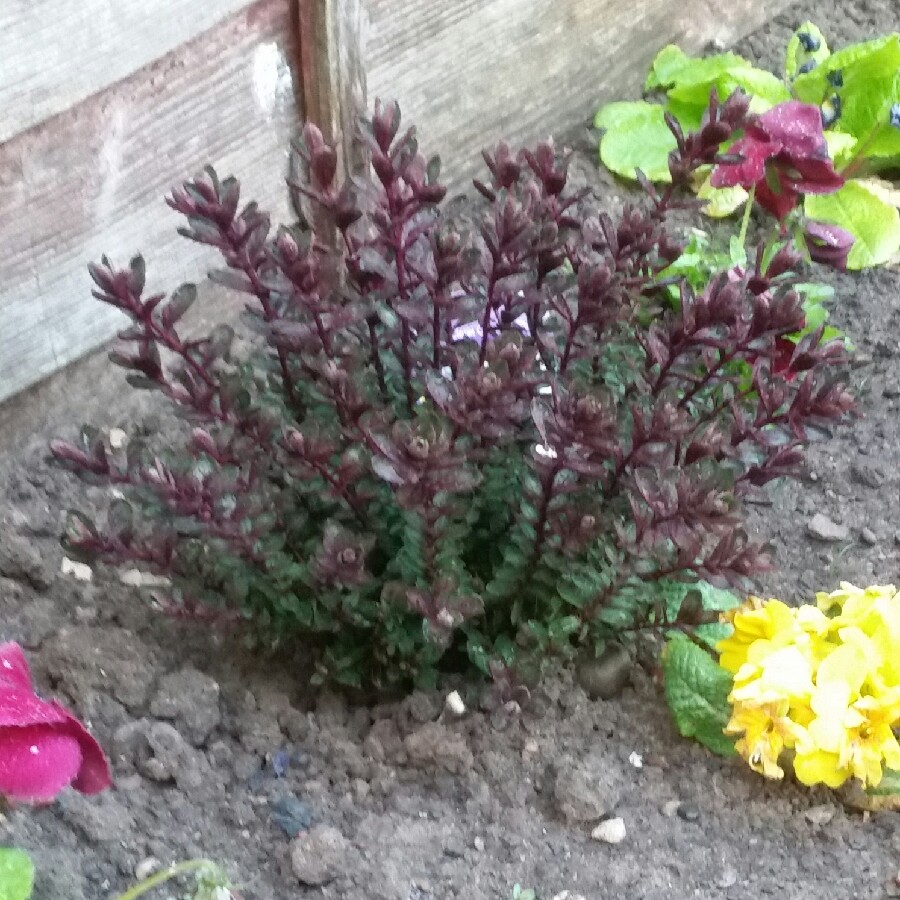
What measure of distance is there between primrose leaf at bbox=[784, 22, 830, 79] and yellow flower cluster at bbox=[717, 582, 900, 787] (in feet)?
4.08

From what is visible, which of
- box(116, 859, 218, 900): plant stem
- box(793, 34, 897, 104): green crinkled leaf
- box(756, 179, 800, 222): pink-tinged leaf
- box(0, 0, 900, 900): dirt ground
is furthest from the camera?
box(793, 34, 897, 104): green crinkled leaf

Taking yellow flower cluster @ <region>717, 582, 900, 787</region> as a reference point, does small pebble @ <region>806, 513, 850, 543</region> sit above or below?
below

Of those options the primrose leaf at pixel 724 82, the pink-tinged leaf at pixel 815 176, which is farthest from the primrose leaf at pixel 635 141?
the pink-tinged leaf at pixel 815 176

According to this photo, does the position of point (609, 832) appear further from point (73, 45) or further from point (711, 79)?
point (711, 79)

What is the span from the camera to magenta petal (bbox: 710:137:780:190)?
1228mm

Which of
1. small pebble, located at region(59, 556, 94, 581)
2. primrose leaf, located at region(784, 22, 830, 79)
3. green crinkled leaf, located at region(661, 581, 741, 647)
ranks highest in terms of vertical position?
small pebble, located at region(59, 556, 94, 581)

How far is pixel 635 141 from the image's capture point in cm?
194

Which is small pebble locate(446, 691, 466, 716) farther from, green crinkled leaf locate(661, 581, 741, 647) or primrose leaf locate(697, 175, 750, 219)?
primrose leaf locate(697, 175, 750, 219)

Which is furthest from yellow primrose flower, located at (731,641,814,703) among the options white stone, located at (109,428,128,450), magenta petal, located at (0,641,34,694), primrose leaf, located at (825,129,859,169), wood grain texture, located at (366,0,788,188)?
primrose leaf, located at (825,129,859,169)

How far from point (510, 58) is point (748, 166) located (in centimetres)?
71

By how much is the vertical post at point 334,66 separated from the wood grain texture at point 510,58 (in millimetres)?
63

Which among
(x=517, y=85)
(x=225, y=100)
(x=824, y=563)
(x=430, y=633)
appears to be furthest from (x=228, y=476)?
(x=517, y=85)

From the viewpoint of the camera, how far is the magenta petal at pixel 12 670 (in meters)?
0.86

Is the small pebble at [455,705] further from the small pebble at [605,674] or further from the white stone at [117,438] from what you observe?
the white stone at [117,438]
